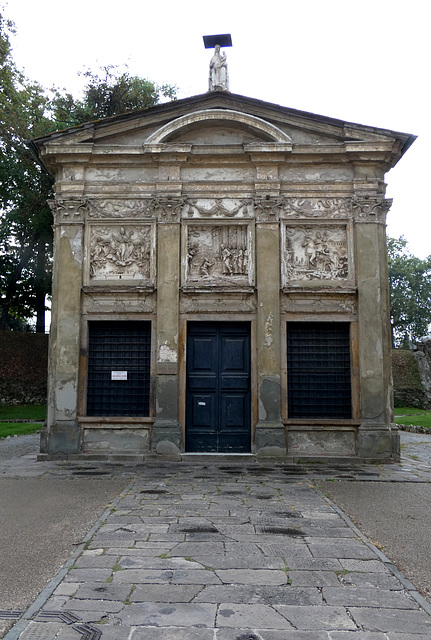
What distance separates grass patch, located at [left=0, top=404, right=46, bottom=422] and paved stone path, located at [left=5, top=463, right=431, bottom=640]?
1832cm

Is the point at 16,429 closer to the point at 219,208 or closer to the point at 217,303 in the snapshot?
the point at 217,303

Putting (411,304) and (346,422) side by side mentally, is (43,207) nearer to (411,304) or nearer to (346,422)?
(346,422)

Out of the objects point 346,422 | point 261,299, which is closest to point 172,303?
point 261,299

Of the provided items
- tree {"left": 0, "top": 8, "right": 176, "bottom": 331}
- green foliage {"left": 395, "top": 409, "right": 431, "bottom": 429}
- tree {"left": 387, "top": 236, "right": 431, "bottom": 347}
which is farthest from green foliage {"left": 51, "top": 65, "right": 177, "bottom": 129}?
tree {"left": 387, "top": 236, "right": 431, "bottom": 347}

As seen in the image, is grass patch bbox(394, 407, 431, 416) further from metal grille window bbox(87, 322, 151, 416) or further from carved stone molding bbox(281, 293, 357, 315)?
metal grille window bbox(87, 322, 151, 416)

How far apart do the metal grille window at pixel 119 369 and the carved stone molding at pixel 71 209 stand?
242cm

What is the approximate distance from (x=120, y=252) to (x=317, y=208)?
4572 mm

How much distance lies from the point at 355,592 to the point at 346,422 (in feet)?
25.2

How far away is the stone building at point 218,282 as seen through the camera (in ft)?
39.5

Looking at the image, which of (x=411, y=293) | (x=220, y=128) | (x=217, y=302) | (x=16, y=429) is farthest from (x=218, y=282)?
(x=411, y=293)

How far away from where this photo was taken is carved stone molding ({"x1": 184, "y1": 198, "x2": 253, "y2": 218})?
41.5 ft

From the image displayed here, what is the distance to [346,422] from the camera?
11.9 m

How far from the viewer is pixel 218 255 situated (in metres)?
12.6

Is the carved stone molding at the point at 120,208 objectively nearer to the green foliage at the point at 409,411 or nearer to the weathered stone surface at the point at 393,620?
the weathered stone surface at the point at 393,620
